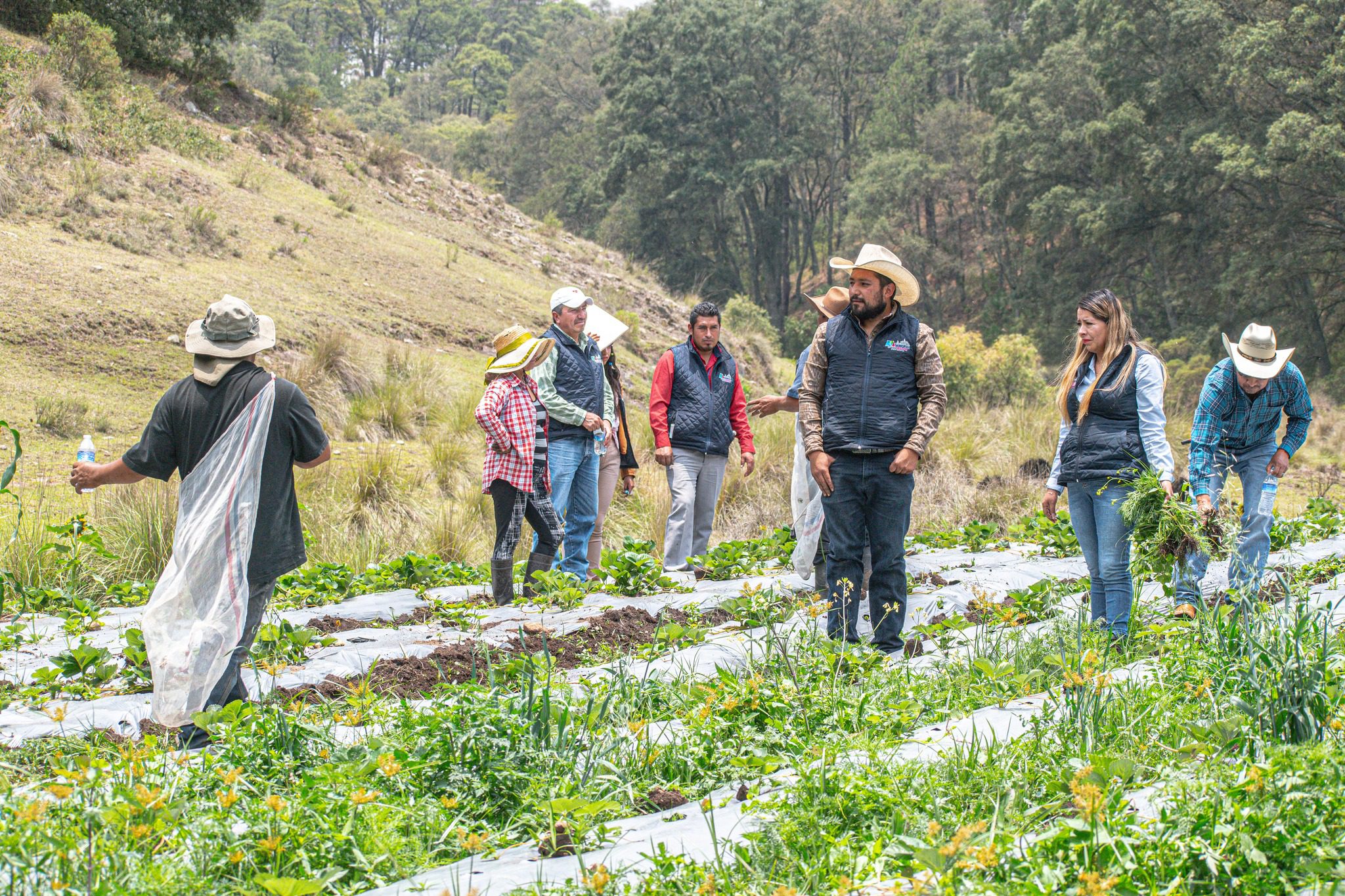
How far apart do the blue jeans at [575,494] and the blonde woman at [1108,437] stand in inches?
115

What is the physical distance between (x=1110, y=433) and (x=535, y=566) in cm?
331

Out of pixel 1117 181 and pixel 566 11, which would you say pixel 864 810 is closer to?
pixel 1117 181

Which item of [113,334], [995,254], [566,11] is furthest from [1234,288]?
[566,11]

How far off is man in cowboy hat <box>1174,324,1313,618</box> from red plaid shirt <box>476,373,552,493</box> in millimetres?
3637

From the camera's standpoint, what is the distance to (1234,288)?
3247 centimetres

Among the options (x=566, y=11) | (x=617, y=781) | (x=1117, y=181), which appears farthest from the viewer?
(x=566, y=11)

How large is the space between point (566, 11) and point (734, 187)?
180 feet

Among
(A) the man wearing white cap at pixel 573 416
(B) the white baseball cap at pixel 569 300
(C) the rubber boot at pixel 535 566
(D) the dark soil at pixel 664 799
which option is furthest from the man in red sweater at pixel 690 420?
(D) the dark soil at pixel 664 799

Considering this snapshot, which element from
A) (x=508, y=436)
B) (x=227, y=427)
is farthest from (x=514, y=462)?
(x=227, y=427)

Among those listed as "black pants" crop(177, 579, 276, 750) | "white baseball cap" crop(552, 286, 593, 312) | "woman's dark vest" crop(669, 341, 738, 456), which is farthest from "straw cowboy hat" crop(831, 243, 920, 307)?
"black pants" crop(177, 579, 276, 750)

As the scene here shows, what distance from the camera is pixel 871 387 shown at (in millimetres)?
5496

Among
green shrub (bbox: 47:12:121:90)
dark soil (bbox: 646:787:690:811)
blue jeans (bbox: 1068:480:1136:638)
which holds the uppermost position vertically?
green shrub (bbox: 47:12:121:90)

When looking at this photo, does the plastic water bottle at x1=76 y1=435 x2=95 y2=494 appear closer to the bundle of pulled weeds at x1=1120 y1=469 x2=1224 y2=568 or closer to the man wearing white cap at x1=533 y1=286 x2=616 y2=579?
the man wearing white cap at x1=533 y1=286 x2=616 y2=579

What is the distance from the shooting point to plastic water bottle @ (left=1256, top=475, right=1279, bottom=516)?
6.08 meters
